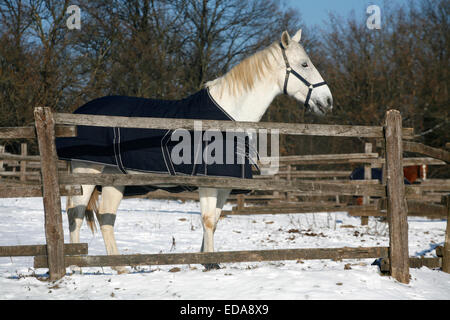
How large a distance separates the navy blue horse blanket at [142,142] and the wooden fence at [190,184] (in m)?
0.52

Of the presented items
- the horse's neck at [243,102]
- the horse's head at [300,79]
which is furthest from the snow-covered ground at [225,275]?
the horse's head at [300,79]

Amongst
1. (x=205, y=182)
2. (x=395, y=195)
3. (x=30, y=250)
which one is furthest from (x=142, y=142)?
(x=395, y=195)

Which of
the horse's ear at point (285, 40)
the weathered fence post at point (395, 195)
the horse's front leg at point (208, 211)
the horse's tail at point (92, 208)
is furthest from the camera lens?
the horse's tail at point (92, 208)

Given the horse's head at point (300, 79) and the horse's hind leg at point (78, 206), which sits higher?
the horse's head at point (300, 79)

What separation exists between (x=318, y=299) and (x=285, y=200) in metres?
12.0

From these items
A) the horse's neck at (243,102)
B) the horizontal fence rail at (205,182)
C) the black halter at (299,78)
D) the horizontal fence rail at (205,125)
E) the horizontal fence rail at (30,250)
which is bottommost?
the horizontal fence rail at (30,250)

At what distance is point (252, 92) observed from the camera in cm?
498

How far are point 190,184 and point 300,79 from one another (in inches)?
73.9

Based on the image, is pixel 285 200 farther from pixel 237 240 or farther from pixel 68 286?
pixel 68 286

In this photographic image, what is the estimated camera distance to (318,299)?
3428mm

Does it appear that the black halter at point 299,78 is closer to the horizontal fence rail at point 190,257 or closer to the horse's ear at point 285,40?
the horse's ear at point 285,40

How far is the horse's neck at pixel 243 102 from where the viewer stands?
4.94m

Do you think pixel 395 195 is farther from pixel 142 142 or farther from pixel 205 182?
pixel 142 142
